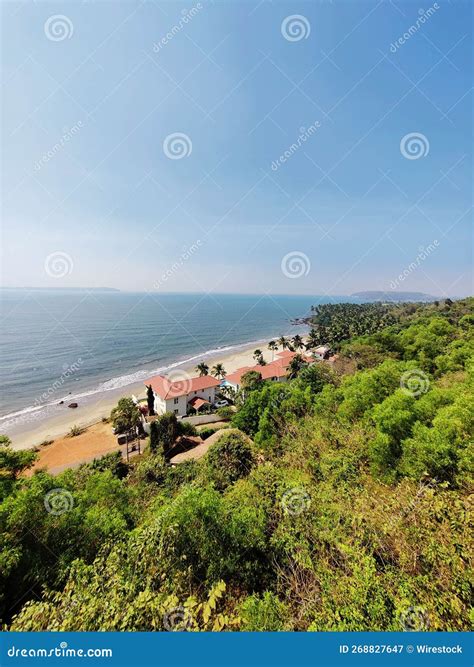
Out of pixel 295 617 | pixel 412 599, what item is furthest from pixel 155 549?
pixel 412 599

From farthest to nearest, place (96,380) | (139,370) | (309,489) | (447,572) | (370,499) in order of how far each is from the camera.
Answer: (139,370), (96,380), (309,489), (370,499), (447,572)

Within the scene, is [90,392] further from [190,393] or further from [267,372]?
[267,372]

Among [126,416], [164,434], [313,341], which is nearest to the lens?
[164,434]

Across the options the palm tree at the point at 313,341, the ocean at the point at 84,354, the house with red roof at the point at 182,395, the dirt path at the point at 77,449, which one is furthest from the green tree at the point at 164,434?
the palm tree at the point at 313,341

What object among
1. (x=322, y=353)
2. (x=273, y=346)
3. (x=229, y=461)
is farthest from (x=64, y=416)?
(x=322, y=353)

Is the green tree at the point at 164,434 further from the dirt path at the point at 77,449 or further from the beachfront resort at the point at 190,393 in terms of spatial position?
the beachfront resort at the point at 190,393

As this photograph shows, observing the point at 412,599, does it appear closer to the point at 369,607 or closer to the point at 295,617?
the point at 369,607

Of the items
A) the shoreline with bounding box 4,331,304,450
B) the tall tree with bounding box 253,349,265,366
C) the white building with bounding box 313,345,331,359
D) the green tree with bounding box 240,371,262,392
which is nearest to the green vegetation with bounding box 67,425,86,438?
the shoreline with bounding box 4,331,304,450
